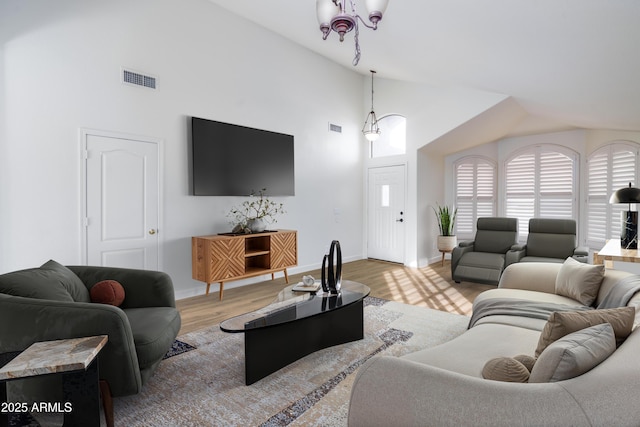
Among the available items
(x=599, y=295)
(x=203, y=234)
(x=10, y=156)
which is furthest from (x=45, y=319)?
(x=599, y=295)

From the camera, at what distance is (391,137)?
6.88 metres

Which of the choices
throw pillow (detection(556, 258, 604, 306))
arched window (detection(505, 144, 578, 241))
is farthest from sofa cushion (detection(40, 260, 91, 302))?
arched window (detection(505, 144, 578, 241))

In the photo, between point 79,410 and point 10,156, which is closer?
point 79,410

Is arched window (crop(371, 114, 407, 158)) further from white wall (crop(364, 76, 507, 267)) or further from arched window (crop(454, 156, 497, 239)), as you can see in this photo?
arched window (crop(454, 156, 497, 239))

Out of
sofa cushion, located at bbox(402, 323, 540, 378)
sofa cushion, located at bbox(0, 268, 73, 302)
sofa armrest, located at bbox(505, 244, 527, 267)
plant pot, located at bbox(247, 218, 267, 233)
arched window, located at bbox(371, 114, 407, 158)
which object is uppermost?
arched window, located at bbox(371, 114, 407, 158)

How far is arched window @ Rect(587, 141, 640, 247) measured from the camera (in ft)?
18.6

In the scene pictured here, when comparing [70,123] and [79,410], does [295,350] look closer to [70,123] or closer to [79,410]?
[79,410]

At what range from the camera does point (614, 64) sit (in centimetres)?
314

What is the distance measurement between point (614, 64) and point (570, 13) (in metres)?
0.96

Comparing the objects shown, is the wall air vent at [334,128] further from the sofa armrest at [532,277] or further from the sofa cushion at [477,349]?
the sofa cushion at [477,349]

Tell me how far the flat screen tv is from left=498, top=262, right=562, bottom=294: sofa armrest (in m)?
3.32

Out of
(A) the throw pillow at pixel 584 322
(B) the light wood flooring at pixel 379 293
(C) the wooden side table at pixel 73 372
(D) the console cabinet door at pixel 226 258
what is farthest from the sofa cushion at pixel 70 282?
(A) the throw pillow at pixel 584 322

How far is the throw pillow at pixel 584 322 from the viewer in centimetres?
143

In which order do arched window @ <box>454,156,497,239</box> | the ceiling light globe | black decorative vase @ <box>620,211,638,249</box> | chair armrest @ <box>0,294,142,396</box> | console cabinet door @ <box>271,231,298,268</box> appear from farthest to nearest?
arched window @ <box>454,156,497,239</box> → console cabinet door @ <box>271,231,298,268</box> → black decorative vase @ <box>620,211,638,249</box> → the ceiling light globe → chair armrest @ <box>0,294,142,396</box>
